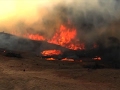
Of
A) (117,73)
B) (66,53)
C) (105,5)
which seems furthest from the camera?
(105,5)

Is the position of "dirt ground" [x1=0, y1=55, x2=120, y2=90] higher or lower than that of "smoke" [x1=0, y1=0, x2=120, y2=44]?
lower

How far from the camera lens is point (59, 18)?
125 feet

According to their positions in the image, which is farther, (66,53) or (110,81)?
(66,53)

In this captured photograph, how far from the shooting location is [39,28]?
37469mm

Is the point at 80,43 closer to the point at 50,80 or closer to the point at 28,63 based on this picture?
the point at 28,63

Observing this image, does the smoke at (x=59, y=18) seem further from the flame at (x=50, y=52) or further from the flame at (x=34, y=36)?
the flame at (x=50, y=52)

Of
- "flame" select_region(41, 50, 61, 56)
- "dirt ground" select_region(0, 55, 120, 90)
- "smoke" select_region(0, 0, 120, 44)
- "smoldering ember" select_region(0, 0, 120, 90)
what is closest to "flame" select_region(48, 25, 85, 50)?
"smoldering ember" select_region(0, 0, 120, 90)

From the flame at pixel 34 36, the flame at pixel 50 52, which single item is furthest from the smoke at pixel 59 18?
the flame at pixel 50 52

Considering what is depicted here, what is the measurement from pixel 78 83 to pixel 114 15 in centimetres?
2015

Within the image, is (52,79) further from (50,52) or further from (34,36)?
(34,36)

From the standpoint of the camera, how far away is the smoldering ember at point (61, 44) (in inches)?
607

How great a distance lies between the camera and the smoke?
34.1 m

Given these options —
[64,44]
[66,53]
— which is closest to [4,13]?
[64,44]

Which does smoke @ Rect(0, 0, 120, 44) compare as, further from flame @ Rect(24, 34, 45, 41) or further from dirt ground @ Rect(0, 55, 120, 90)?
dirt ground @ Rect(0, 55, 120, 90)
